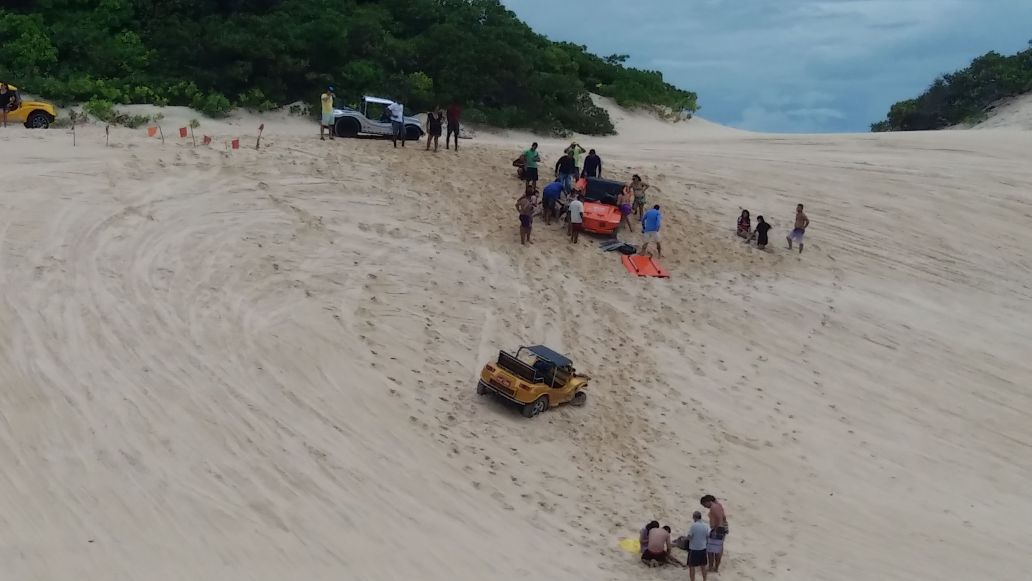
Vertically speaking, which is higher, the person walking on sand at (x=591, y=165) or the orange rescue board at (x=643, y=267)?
the person walking on sand at (x=591, y=165)

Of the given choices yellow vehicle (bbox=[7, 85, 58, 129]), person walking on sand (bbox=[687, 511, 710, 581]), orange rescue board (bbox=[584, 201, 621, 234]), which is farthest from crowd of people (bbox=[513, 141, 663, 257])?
yellow vehicle (bbox=[7, 85, 58, 129])

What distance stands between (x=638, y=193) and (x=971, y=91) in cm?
2462

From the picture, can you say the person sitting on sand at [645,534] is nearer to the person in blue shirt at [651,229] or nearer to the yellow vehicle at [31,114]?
the person in blue shirt at [651,229]

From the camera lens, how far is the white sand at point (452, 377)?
40.7 ft

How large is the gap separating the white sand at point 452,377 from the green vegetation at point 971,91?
16.7m

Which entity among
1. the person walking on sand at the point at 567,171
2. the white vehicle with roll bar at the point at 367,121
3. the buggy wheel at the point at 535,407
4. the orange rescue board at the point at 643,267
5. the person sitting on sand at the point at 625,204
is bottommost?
the buggy wheel at the point at 535,407

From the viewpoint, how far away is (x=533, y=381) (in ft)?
51.9

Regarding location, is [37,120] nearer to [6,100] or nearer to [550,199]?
[6,100]

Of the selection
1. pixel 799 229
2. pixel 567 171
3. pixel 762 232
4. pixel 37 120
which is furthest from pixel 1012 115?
pixel 37 120

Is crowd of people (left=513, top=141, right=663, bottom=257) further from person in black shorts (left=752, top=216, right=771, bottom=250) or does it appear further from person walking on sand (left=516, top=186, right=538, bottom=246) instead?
person in black shorts (left=752, top=216, right=771, bottom=250)

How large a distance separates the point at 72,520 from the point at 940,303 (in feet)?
59.9

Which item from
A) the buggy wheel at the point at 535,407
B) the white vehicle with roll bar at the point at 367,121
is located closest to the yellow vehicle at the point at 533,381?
the buggy wheel at the point at 535,407

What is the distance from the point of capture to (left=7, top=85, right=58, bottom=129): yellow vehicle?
24031mm

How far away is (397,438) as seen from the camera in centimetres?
1464
